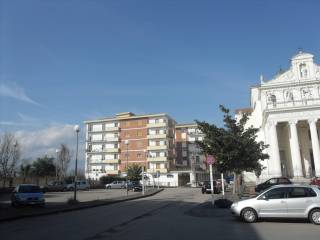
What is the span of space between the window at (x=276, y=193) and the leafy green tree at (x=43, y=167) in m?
66.0

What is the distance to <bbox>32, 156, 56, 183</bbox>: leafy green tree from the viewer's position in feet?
251

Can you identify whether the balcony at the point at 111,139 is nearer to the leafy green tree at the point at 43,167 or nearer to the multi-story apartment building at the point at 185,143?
the multi-story apartment building at the point at 185,143

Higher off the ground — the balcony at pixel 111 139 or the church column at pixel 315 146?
the balcony at pixel 111 139

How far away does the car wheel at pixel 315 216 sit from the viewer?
13966 mm

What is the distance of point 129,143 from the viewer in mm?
101375

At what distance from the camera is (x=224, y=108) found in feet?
106

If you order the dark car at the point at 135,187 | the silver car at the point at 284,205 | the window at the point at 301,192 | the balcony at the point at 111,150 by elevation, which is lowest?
the silver car at the point at 284,205

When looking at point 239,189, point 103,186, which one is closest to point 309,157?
point 239,189

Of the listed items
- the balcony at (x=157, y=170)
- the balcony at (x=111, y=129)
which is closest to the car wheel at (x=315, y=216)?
the balcony at (x=157, y=170)

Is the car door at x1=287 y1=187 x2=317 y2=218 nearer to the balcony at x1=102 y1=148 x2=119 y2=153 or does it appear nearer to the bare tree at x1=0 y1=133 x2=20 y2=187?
the bare tree at x1=0 y1=133 x2=20 y2=187

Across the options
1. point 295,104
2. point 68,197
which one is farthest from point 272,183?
point 68,197

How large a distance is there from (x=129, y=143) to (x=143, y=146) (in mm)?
4229

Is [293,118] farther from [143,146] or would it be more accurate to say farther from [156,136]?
[143,146]

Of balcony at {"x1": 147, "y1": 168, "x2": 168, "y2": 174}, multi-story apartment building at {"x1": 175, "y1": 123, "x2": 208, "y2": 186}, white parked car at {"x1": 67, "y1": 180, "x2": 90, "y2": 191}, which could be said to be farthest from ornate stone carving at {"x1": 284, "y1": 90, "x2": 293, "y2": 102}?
multi-story apartment building at {"x1": 175, "y1": 123, "x2": 208, "y2": 186}
